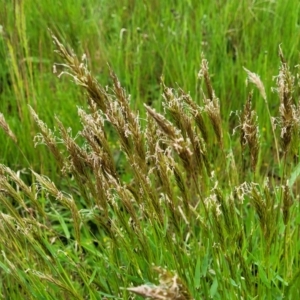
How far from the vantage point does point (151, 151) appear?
130 cm

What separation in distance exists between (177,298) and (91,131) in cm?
57

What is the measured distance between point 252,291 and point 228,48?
1.78 metres

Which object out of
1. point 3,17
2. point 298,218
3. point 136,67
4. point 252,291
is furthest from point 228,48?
point 252,291

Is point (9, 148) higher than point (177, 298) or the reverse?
the reverse

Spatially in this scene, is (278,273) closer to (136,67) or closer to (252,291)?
(252,291)

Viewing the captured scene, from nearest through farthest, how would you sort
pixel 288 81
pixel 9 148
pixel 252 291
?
pixel 288 81, pixel 252 291, pixel 9 148

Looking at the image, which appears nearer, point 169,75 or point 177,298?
point 177,298

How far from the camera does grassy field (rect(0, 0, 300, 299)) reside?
121cm

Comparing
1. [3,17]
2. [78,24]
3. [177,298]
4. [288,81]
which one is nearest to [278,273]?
[288,81]

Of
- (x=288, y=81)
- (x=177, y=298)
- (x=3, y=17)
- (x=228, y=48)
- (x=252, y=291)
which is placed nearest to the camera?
(x=177, y=298)


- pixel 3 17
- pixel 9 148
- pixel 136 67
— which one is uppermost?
pixel 3 17

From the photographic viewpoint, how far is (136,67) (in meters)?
2.65

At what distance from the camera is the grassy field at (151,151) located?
1212mm

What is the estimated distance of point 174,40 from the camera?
277 centimetres
